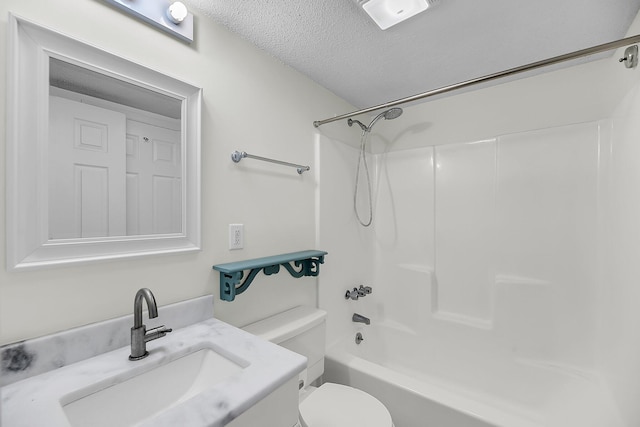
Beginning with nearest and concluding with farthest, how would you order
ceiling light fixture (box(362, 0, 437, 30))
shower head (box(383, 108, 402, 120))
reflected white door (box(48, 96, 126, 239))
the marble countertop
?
the marble countertop → reflected white door (box(48, 96, 126, 239)) → ceiling light fixture (box(362, 0, 437, 30)) → shower head (box(383, 108, 402, 120))

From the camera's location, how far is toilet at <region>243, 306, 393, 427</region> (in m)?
1.20

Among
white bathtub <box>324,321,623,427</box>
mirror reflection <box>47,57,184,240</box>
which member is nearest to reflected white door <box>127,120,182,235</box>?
mirror reflection <box>47,57,184,240</box>

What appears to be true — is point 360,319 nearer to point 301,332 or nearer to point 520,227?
point 301,332

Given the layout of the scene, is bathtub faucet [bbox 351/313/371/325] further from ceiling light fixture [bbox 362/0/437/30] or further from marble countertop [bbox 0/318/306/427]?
ceiling light fixture [bbox 362/0/437/30]

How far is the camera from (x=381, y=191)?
236 centimetres

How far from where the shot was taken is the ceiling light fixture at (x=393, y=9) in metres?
1.12

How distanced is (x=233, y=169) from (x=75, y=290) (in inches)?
29.0

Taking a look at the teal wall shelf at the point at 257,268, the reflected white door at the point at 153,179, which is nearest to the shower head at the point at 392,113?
the teal wall shelf at the point at 257,268

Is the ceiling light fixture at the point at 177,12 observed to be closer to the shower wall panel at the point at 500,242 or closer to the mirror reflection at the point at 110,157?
the mirror reflection at the point at 110,157

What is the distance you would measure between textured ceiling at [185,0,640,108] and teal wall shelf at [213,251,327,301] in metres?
1.12

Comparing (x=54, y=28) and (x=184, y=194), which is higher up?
(x=54, y=28)

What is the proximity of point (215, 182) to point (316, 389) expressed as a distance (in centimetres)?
Result: 117

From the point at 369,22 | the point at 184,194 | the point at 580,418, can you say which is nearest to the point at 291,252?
→ the point at 184,194

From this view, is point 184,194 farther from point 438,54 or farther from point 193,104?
point 438,54
